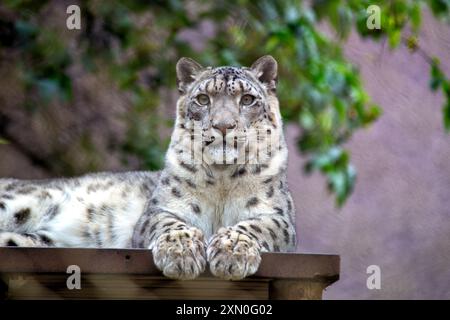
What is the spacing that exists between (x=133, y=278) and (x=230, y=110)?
773 millimetres

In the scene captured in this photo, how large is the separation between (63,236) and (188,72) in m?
0.83

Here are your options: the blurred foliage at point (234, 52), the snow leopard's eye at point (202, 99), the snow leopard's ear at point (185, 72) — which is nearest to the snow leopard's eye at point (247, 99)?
the snow leopard's eye at point (202, 99)

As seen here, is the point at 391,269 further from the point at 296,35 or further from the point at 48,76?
the point at 48,76

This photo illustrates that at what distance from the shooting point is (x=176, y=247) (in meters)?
2.65

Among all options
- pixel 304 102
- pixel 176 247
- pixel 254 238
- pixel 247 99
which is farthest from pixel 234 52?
pixel 176 247

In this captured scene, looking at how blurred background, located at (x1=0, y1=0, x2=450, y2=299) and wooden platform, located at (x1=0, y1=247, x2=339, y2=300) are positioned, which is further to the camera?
blurred background, located at (x1=0, y1=0, x2=450, y2=299)

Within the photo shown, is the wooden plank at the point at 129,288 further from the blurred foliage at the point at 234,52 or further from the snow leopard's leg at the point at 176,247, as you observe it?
the blurred foliage at the point at 234,52

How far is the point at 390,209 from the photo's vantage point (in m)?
5.57

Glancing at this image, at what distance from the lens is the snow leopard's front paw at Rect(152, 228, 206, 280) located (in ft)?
8.45

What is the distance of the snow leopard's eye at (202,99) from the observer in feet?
10.5

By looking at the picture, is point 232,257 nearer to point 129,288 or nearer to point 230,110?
point 129,288

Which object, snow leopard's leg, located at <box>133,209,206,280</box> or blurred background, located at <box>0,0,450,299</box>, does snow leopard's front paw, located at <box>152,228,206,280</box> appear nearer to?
snow leopard's leg, located at <box>133,209,206,280</box>

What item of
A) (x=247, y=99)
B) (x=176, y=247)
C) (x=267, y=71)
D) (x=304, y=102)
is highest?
(x=304, y=102)

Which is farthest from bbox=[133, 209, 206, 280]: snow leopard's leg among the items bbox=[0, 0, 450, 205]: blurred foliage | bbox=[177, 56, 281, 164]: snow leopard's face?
bbox=[0, 0, 450, 205]: blurred foliage
